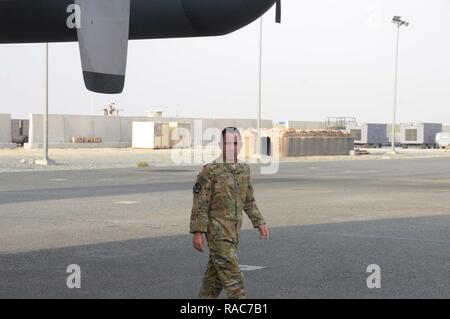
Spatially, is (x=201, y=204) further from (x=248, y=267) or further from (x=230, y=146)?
(x=248, y=267)

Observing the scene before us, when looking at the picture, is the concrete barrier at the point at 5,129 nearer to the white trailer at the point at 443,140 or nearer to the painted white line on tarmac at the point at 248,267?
the white trailer at the point at 443,140

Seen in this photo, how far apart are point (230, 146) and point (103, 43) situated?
1.45 metres

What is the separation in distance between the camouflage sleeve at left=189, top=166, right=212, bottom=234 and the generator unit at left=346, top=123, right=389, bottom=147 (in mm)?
86322

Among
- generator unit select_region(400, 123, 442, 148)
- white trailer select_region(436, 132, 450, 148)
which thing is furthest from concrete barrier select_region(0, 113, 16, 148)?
white trailer select_region(436, 132, 450, 148)

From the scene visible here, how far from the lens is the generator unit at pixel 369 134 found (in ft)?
304

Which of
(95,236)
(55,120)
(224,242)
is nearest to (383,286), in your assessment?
(224,242)

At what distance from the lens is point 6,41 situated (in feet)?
27.7

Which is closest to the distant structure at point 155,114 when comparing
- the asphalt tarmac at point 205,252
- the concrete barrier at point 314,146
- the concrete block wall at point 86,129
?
the concrete block wall at point 86,129

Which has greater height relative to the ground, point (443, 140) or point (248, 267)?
point (443, 140)

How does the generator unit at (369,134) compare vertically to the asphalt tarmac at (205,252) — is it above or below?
above

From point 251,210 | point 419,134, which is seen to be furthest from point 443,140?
point 251,210

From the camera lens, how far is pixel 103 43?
7.04 m

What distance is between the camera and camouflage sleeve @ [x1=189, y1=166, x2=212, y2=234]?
7227mm
